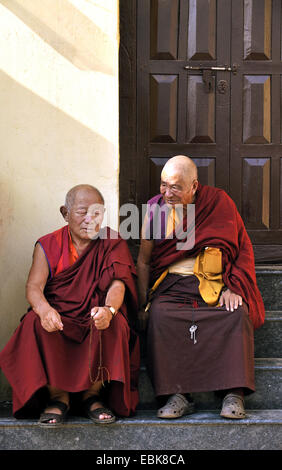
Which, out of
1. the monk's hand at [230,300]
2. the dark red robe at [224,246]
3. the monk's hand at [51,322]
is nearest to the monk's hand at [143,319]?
the dark red robe at [224,246]

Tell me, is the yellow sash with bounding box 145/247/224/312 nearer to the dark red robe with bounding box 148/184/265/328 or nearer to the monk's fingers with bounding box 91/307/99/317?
the dark red robe with bounding box 148/184/265/328

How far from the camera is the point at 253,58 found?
4812 millimetres

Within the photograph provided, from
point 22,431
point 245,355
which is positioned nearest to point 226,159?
point 245,355

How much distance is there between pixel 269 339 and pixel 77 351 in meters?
1.24

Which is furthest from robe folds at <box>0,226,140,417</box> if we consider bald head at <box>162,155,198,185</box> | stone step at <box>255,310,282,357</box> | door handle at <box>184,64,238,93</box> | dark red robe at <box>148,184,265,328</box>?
door handle at <box>184,64,238,93</box>

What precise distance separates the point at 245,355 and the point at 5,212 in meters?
1.72

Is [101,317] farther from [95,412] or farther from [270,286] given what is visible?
[270,286]

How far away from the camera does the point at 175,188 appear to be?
3.73m

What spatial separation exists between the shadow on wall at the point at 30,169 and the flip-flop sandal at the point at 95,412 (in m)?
0.85

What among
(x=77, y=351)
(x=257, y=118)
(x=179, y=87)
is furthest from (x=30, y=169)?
(x=257, y=118)

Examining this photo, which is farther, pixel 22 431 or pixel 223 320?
pixel 223 320

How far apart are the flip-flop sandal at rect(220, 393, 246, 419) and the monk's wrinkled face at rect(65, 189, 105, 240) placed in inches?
47.1

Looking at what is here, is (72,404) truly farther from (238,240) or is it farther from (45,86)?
(45,86)

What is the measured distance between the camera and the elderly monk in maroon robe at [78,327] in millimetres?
3174
